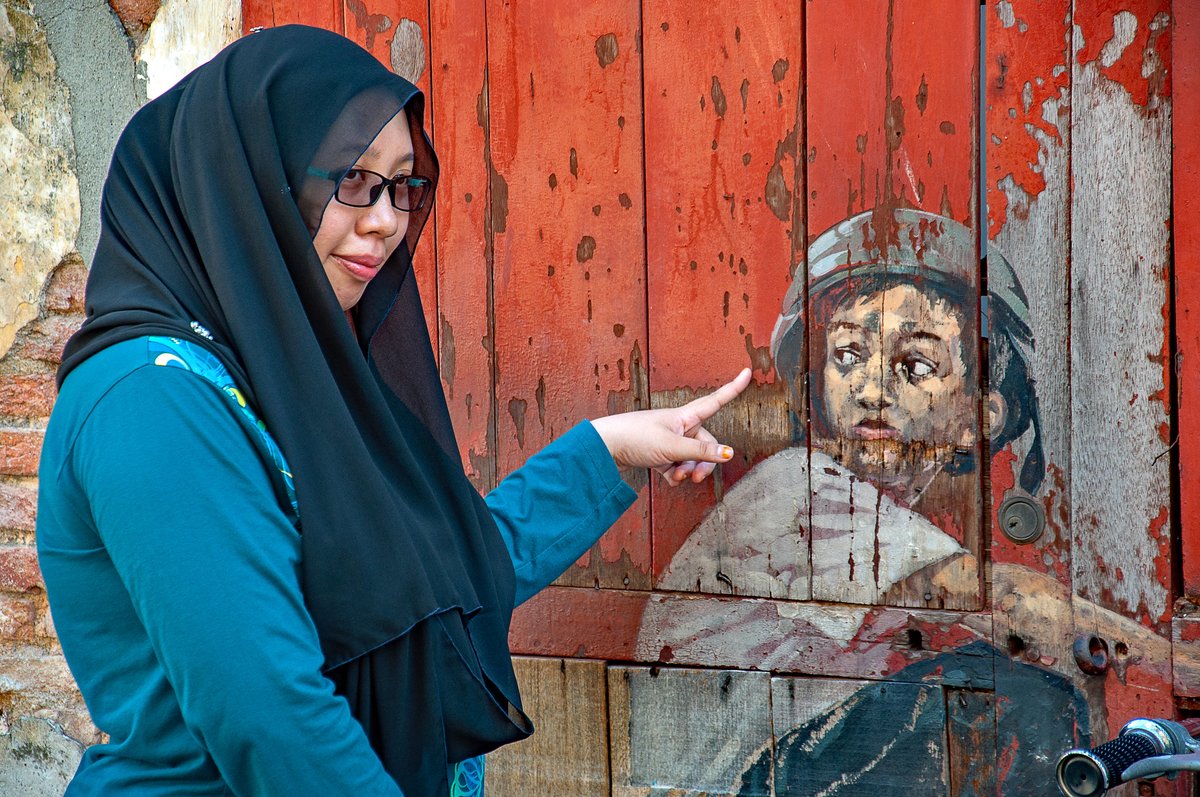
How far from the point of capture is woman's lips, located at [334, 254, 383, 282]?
131cm

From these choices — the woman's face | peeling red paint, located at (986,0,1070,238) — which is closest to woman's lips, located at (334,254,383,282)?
the woman's face

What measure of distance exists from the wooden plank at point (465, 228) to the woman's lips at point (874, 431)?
64 cm

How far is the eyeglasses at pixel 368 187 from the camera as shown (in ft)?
4.07

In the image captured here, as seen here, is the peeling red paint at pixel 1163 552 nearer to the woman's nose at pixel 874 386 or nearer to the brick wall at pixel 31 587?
the woman's nose at pixel 874 386

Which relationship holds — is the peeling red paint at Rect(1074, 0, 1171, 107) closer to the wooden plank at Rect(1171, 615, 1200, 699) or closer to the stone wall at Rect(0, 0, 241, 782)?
the wooden plank at Rect(1171, 615, 1200, 699)

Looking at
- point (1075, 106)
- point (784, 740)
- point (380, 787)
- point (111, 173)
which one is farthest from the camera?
point (784, 740)

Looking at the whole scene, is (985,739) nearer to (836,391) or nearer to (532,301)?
(836,391)

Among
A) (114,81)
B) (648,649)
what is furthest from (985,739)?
(114,81)

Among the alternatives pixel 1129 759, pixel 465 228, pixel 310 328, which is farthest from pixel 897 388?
pixel 310 328

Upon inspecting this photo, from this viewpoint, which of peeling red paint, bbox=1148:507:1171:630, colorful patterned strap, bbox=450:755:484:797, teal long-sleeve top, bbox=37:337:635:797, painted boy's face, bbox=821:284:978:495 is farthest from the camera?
painted boy's face, bbox=821:284:978:495

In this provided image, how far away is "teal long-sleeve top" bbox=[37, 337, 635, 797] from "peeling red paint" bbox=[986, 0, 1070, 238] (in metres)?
1.11

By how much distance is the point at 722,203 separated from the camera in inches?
68.0

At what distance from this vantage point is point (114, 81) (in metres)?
2.07

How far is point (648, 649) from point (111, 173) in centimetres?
112
